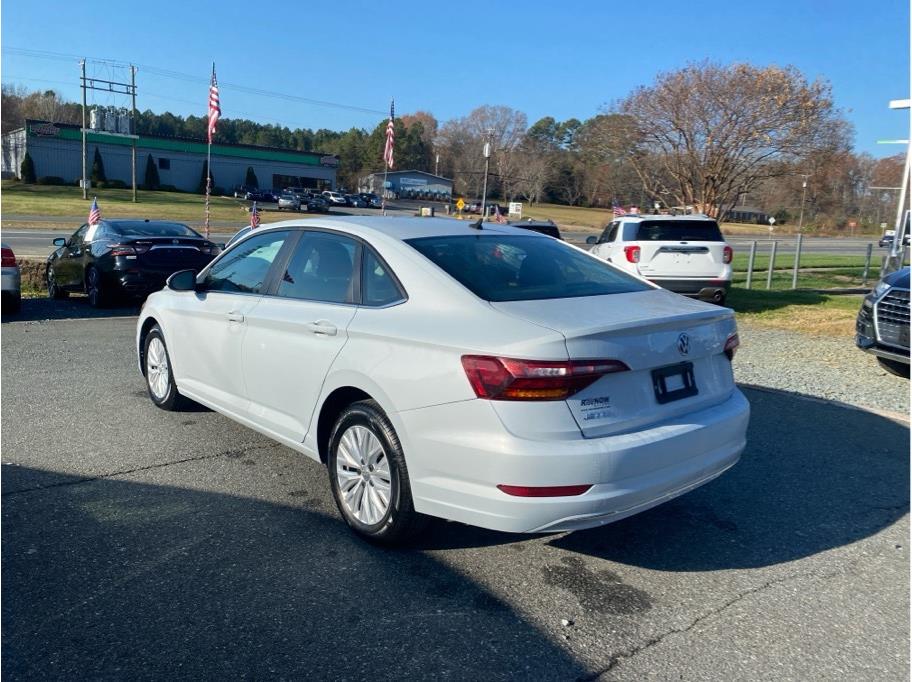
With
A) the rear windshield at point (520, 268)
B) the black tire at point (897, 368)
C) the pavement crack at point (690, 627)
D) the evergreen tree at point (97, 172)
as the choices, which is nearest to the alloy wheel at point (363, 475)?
the rear windshield at point (520, 268)

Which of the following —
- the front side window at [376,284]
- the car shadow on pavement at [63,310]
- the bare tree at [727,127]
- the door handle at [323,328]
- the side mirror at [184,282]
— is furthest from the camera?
the bare tree at [727,127]

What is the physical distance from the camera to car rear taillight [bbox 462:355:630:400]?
3.16 metres

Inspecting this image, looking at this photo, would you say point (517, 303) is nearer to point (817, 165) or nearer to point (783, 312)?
point (783, 312)

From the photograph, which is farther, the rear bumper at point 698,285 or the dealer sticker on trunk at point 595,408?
the rear bumper at point 698,285

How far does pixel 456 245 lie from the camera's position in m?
4.23

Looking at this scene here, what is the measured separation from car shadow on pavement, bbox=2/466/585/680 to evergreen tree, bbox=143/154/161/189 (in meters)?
72.7

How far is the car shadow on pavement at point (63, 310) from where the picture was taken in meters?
11.2

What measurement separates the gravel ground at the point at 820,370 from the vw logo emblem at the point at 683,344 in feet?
13.9

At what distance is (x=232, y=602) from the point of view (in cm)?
327

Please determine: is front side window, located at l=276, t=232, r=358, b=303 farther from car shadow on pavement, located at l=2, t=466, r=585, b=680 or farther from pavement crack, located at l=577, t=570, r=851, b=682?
pavement crack, located at l=577, t=570, r=851, b=682

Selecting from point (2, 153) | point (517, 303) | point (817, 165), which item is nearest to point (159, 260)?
point (517, 303)

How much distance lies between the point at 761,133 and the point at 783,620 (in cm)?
1631

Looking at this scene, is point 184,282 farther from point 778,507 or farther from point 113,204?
point 113,204

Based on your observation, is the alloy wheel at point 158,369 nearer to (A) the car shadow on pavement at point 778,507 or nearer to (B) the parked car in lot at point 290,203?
(A) the car shadow on pavement at point 778,507
